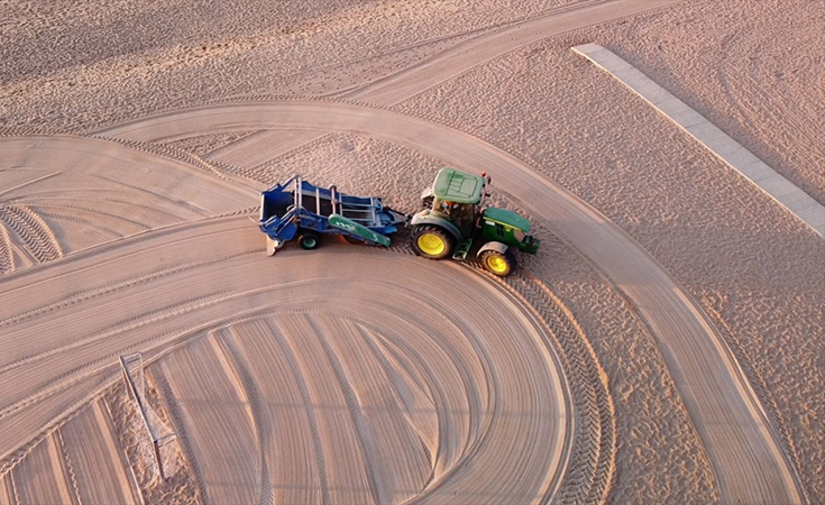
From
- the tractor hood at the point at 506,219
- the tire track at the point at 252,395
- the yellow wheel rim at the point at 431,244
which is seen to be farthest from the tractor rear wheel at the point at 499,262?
the tire track at the point at 252,395

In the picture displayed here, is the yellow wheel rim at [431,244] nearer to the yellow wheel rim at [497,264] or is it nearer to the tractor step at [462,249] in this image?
the tractor step at [462,249]

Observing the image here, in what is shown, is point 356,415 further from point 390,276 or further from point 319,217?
point 319,217

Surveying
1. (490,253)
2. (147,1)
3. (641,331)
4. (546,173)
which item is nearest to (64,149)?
(147,1)

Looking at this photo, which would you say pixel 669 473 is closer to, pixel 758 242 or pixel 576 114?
pixel 758 242

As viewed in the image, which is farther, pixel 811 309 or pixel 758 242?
pixel 758 242

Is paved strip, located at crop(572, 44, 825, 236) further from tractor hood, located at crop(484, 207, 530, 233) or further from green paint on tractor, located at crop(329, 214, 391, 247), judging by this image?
green paint on tractor, located at crop(329, 214, 391, 247)

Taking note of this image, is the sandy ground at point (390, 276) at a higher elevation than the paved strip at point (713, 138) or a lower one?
lower

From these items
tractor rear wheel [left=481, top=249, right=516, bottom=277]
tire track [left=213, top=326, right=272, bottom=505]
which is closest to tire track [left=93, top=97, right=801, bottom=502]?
tractor rear wheel [left=481, top=249, right=516, bottom=277]
